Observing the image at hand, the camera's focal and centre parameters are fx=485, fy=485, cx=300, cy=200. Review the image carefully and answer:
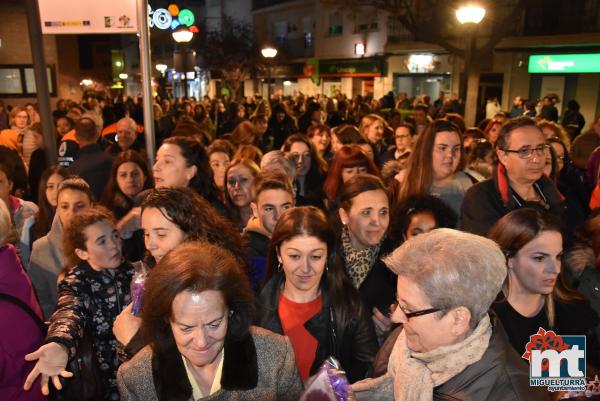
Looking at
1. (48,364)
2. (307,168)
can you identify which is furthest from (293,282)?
(307,168)

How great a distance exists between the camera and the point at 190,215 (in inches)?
114

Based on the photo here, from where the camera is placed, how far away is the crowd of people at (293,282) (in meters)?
1.87

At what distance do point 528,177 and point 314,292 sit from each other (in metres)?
1.83

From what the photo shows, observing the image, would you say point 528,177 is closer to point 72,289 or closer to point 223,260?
point 223,260

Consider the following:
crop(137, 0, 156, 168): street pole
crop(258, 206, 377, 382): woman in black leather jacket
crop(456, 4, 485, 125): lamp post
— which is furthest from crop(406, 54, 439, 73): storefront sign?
crop(258, 206, 377, 382): woman in black leather jacket

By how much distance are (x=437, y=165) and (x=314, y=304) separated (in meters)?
2.09

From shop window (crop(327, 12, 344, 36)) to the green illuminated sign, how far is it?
13.0 metres

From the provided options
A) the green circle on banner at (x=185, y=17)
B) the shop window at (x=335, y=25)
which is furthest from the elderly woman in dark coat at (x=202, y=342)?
the shop window at (x=335, y=25)

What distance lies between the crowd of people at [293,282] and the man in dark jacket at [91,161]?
0.78 metres

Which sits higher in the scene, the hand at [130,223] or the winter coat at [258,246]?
the hand at [130,223]

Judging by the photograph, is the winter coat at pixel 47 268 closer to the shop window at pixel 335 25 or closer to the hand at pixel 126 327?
the hand at pixel 126 327

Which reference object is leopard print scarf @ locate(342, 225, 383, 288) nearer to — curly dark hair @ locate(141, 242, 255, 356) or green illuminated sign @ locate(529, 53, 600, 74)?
curly dark hair @ locate(141, 242, 255, 356)

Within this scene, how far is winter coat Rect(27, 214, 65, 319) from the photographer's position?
3.73 metres

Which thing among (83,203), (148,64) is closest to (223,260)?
(83,203)
